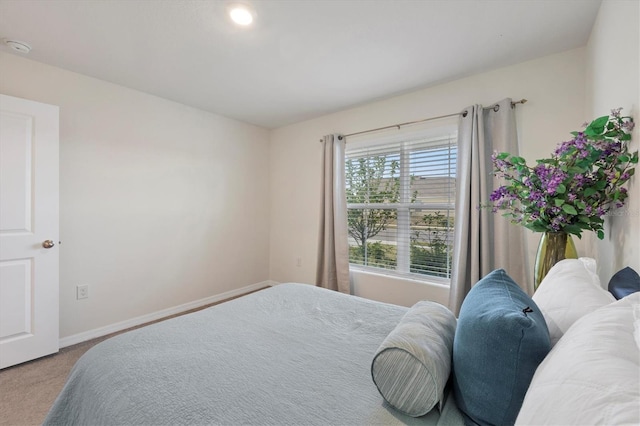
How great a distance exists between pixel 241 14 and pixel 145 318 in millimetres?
2960

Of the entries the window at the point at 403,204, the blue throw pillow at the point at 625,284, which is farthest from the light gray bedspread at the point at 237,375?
the window at the point at 403,204

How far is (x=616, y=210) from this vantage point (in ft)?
4.22

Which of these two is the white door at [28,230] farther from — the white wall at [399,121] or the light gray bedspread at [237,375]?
the white wall at [399,121]

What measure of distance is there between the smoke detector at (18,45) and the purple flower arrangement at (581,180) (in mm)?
3396

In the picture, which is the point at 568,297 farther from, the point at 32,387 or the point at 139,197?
the point at 139,197

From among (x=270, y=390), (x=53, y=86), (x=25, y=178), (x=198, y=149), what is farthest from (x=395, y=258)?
(x=53, y=86)

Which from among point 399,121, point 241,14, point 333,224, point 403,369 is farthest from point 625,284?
point 333,224

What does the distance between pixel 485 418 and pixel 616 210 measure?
1226 millimetres

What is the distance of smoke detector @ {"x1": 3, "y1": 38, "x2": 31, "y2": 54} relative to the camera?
1996 millimetres

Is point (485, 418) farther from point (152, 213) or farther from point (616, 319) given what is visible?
point (152, 213)

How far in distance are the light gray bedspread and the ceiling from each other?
1.84m

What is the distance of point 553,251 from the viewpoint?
1571 millimetres

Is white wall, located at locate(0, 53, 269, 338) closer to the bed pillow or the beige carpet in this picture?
the beige carpet

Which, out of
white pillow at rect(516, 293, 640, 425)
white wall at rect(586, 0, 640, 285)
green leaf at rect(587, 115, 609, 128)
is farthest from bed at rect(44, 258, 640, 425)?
green leaf at rect(587, 115, 609, 128)
